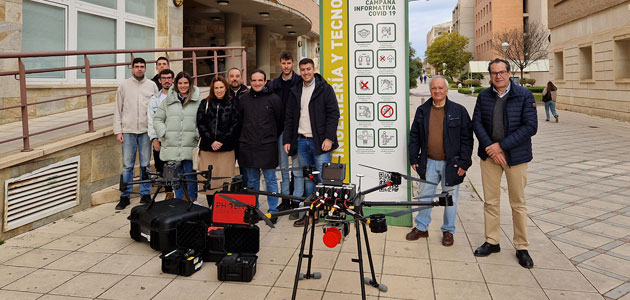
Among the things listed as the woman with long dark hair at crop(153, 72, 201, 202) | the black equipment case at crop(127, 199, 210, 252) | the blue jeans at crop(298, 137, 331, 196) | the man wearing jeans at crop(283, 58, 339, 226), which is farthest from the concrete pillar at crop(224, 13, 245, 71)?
the black equipment case at crop(127, 199, 210, 252)

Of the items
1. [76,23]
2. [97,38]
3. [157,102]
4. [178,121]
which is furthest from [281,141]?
[97,38]

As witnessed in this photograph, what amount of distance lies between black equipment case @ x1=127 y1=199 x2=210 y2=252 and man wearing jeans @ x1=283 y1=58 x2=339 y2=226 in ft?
4.62

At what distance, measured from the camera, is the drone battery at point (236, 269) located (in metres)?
3.81

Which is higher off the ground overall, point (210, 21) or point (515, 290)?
point (210, 21)

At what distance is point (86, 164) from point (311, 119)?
10.6 ft

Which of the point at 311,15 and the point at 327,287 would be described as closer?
the point at 327,287

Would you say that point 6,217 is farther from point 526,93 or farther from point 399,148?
point 526,93

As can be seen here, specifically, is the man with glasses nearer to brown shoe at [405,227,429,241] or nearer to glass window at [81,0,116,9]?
brown shoe at [405,227,429,241]

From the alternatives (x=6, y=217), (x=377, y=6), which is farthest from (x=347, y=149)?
(x=6, y=217)

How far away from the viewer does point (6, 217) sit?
16.2 feet

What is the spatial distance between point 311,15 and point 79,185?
757 inches

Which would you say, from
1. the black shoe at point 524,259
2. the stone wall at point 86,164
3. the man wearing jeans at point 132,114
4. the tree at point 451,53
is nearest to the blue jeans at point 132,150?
the man wearing jeans at point 132,114

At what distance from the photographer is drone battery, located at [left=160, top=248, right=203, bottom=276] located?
3.96 m

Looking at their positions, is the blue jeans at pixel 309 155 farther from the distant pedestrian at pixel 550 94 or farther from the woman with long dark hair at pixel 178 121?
the distant pedestrian at pixel 550 94
